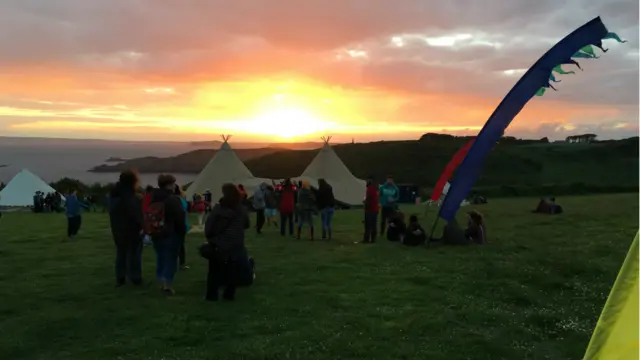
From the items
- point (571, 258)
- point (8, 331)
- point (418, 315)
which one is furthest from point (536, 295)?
point (8, 331)

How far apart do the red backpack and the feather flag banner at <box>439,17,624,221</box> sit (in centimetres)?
642

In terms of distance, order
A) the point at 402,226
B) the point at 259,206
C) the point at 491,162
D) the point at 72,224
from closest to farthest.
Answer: the point at 402,226 → the point at 72,224 → the point at 259,206 → the point at 491,162

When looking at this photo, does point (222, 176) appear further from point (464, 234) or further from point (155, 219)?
point (155, 219)

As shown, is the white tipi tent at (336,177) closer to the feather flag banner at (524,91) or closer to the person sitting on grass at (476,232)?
the person sitting on grass at (476,232)

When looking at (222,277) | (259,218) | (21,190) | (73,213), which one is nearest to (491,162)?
(21,190)

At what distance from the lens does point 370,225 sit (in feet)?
46.2

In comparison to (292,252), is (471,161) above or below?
above

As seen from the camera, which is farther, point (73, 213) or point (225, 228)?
point (73, 213)

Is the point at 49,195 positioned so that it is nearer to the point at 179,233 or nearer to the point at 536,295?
the point at 179,233

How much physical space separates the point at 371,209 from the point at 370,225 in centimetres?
57

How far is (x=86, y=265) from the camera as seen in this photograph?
1112cm

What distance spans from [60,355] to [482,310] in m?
5.34

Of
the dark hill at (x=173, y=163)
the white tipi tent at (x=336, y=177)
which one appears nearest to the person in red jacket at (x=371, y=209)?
the white tipi tent at (x=336, y=177)

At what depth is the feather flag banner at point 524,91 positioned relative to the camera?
1161 centimetres
